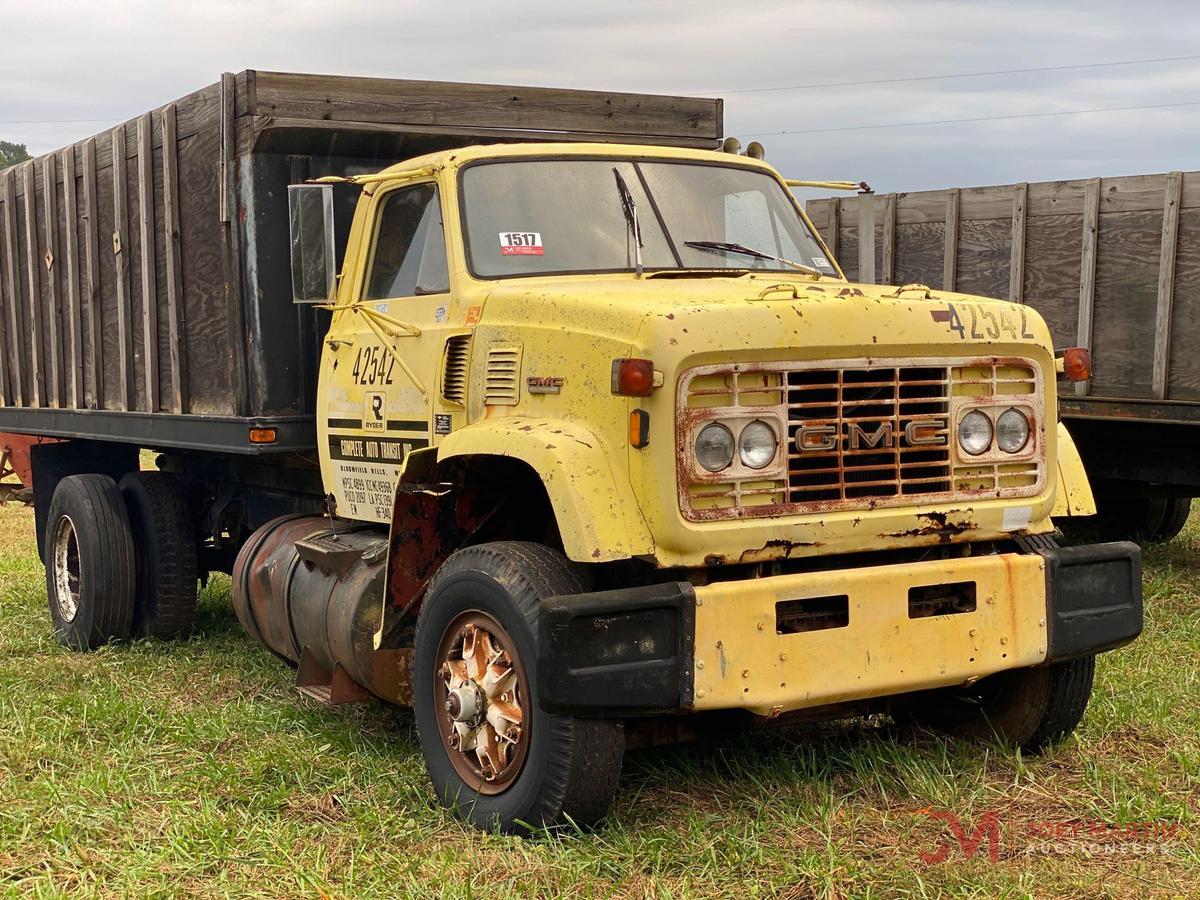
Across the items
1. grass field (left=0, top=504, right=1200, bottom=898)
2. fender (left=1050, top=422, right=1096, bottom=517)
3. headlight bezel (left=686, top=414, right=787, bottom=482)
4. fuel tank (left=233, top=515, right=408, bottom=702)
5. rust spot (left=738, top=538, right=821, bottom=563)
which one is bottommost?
grass field (left=0, top=504, right=1200, bottom=898)

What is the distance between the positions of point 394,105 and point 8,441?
4650 millimetres

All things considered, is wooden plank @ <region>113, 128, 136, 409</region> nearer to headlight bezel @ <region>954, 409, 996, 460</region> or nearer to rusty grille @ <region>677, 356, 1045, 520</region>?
rusty grille @ <region>677, 356, 1045, 520</region>

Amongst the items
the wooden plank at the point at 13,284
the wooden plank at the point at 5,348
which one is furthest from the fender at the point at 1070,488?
the wooden plank at the point at 5,348

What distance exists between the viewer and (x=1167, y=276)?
28.1ft

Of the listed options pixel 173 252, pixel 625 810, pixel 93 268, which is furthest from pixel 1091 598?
pixel 93 268

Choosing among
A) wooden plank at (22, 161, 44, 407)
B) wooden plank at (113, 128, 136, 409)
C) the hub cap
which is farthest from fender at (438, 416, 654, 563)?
wooden plank at (22, 161, 44, 407)

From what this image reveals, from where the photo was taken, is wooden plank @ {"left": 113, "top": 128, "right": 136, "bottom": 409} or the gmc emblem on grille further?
wooden plank @ {"left": 113, "top": 128, "right": 136, "bottom": 409}

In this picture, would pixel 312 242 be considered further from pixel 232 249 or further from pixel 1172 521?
pixel 1172 521

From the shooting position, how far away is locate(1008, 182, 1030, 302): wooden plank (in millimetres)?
9492

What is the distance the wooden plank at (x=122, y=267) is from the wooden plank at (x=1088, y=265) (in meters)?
5.53

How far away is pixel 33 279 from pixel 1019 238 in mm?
6142

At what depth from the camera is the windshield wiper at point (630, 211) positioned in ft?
18.0

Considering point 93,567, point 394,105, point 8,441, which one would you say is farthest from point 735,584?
point 8,441

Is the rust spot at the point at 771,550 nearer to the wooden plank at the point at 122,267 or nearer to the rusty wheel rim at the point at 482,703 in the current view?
the rusty wheel rim at the point at 482,703
